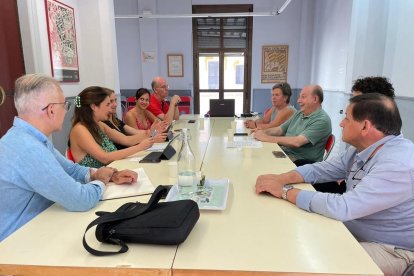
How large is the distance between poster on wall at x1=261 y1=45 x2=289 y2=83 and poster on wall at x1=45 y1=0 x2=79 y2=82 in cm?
453

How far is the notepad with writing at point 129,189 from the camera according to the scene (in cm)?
140

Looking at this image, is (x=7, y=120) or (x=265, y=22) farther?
(x=265, y=22)

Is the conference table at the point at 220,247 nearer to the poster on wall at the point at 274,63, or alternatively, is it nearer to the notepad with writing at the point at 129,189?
Result: the notepad with writing at the point at 129,189

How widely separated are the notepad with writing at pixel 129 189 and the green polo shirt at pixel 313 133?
163 cm

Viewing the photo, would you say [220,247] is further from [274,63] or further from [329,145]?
[274,63]

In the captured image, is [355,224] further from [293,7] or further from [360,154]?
[293,7]

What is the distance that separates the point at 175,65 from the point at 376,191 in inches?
249

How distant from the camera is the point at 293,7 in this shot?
267 inches

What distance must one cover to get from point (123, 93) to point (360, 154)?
6.56m

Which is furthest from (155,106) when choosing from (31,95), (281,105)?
(31,95)

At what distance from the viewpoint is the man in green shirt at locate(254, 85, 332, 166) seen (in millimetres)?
2615

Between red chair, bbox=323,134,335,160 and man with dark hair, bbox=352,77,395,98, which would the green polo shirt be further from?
man with dark hair, bbox=352,77,395,98

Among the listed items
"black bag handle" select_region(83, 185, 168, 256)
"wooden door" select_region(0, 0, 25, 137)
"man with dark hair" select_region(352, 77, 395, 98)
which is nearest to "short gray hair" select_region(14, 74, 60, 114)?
"black bag handle" select_region(83, 185, 168, 256)

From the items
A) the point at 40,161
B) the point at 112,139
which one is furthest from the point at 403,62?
the point at 40,161
